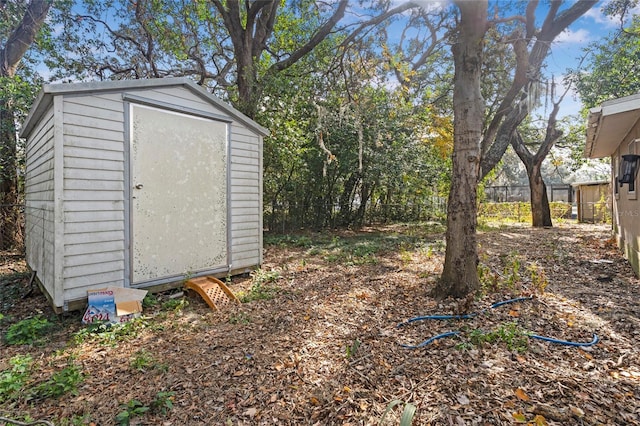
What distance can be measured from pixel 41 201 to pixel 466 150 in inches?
194

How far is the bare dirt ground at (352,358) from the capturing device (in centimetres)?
193

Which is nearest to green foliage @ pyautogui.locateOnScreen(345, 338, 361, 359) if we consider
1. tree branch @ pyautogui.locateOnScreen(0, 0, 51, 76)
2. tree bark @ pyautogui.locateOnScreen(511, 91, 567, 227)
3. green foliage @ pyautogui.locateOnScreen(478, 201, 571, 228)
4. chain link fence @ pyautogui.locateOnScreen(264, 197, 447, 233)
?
chain link fence @ pyautogui.locateOnScreen(264, 197, 447, 233)

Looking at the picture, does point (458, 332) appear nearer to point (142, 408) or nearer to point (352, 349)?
point (352, 349)

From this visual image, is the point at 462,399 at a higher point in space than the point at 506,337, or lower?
lower

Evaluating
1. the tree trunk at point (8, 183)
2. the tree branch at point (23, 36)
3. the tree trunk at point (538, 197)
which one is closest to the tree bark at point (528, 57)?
the tree trunk at point (538, 197)

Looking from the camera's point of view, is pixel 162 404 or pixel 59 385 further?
pixel 59 385

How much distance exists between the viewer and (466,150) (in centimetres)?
343

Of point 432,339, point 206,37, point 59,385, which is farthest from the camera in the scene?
point 206,37

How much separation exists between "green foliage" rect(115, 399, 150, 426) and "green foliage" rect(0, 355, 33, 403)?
78cm

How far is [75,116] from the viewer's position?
10.6 ft

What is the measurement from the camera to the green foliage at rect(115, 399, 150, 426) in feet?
6.18

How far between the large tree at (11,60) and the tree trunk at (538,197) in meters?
13.5

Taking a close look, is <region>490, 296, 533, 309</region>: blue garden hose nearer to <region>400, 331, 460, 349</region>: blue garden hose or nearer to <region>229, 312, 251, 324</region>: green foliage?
<region>400, 331, 460, 349</region>: blue garden hose

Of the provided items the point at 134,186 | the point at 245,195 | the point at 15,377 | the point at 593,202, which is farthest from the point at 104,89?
the point at 593,202
